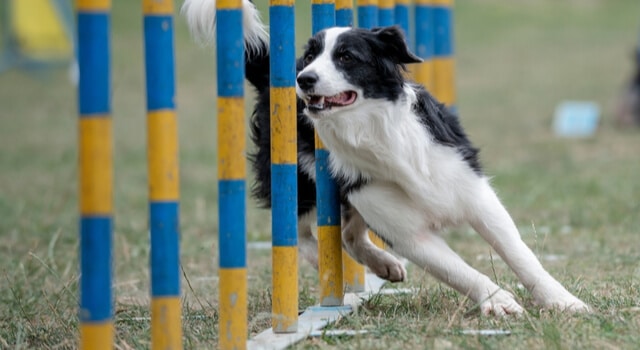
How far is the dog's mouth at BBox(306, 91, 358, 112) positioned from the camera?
3.92 m

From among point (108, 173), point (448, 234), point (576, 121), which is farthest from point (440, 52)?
point (576, 121)

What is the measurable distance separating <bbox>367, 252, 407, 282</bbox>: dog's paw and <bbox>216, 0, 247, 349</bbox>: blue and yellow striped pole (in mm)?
1465

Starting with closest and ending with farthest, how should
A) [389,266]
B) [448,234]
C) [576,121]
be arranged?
[389,266]
[448,234]
[576,121]

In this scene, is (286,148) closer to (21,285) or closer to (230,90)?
(230,90)

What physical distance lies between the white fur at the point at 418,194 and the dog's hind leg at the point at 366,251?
0.43 meters

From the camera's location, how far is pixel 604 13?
2394 cm

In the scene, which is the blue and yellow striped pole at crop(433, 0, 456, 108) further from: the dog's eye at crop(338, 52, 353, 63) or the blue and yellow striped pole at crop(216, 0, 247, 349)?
the blue and yellow striped pole at crop(216, 0, 247, 349)

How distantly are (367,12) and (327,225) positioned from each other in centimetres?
100

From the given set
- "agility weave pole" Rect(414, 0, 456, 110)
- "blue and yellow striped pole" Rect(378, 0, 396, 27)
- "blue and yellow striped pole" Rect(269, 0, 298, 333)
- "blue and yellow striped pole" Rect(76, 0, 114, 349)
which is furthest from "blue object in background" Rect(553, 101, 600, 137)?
"blue and yellow striped pole" Rect(76, 0, 114, 349)

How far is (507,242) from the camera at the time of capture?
4293 millimetres

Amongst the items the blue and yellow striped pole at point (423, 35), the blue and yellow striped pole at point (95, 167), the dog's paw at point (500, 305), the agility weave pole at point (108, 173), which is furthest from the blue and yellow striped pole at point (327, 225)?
the blue and yellow striped pole at point (423, 35)

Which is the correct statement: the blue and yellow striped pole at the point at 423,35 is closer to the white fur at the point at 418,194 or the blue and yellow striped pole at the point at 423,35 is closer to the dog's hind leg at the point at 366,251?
the dog's hind leg at the point at 366,251

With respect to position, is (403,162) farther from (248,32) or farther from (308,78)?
(248,32)

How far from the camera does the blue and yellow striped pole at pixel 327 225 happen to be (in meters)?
4.33
